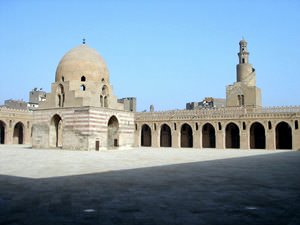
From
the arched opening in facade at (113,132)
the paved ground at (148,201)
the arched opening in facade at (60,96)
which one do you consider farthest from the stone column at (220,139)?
the paved ground at (148,201)

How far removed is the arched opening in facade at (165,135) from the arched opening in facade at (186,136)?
2058mm

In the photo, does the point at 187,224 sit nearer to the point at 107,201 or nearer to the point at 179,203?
the point at 179,203

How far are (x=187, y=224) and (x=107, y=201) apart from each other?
6.74 feet

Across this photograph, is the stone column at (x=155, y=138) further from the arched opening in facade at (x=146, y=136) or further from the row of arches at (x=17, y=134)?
the row of arches at (x=17, y=134)

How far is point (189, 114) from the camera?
3906cm

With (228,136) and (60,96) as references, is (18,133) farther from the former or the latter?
(228,136)

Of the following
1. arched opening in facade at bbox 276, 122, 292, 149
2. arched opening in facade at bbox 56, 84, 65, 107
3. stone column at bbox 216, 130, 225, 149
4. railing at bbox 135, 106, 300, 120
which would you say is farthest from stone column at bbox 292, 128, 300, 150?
arched opening in facade at bbox 56, 84, 65, 107

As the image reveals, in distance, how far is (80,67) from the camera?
30.4 m

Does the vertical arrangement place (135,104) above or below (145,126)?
above

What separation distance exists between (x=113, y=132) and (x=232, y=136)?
15.7 m

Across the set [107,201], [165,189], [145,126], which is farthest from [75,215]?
[145,126]

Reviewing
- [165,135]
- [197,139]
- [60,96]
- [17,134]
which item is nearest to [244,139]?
[197,139]

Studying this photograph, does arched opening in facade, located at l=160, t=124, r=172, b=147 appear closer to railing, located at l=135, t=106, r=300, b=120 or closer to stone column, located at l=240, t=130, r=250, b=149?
railing, located at l=135, t=106, r=300, b=120

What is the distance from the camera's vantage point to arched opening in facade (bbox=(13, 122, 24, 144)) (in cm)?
4491
